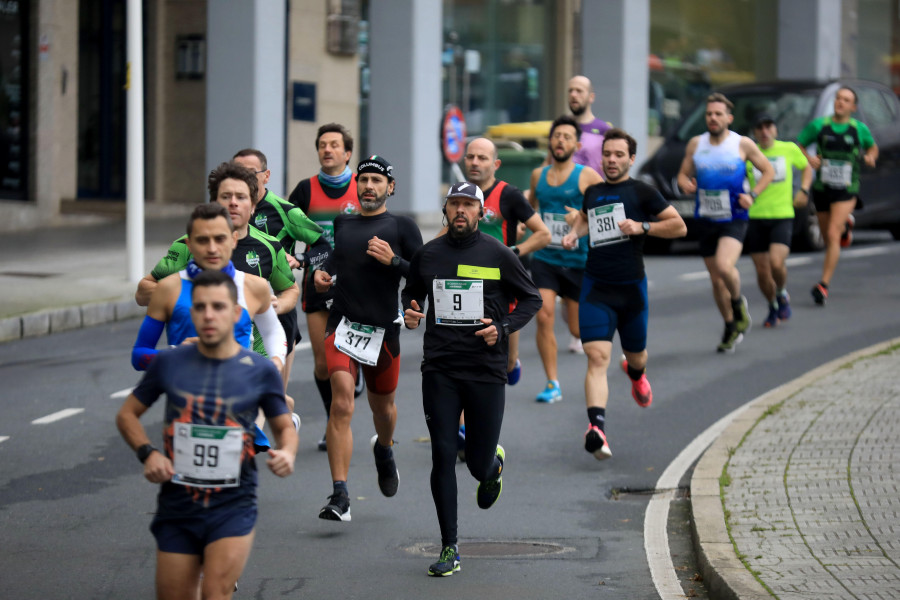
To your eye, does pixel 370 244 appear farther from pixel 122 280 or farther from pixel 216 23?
pixel 216 23

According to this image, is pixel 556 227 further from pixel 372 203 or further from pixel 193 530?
pixel 193 530

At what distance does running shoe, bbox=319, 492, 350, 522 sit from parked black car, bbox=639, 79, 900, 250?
479 inches

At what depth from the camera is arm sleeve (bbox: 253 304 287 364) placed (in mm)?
6395

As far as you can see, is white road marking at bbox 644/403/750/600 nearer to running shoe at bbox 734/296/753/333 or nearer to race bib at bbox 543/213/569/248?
race bib at bbox 543/213/569/248

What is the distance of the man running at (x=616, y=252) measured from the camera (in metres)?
9.10

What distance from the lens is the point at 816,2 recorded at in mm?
34219

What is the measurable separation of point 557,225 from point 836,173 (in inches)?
230

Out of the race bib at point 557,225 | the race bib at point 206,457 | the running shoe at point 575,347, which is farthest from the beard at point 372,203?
the running shoe at point 575,347

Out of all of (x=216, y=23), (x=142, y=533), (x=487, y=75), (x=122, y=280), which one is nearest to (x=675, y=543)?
(x=142, y=533)

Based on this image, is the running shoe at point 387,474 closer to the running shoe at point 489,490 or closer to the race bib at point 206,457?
the running shoe at point 489,490

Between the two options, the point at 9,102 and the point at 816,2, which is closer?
the point at 9,102

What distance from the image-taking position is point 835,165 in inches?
609

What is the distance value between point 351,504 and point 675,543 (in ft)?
5.65

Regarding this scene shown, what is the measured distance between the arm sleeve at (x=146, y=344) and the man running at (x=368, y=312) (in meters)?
1.75
